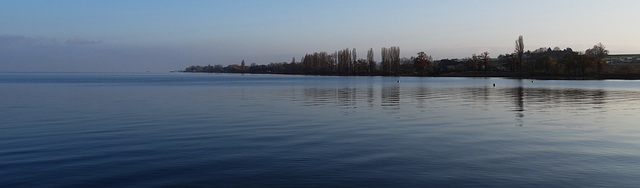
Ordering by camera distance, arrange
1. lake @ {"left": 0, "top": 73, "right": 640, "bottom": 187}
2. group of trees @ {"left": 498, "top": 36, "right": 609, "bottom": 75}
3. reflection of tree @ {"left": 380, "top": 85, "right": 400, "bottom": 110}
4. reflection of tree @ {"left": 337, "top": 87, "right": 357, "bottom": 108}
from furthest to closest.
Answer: group of trees @ {"left": 498, "top": 36, "right": 609, "bottom": 75}, reflection of tree @ {"left": 337, "top": 87, "right": 357, "bottom": 108}, reflection of tree @ {"left": 380, "top": 85, "right": 400, "bottom": 110}, lake @ {"left": 0, "top": 73, "right": 640, "bottom": 187}

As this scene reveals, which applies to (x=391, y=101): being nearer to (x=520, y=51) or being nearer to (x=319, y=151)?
(x=319, y=151)

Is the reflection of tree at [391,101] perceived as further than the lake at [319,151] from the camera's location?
Yes

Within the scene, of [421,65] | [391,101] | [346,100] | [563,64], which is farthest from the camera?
[421,65]

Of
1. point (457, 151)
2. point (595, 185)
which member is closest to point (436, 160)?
point (457, 151)

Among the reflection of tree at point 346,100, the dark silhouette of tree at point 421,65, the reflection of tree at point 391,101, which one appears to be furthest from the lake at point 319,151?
the dark silhouette of tree at point 421,65

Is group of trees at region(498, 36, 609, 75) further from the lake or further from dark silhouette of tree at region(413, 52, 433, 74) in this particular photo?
the lake

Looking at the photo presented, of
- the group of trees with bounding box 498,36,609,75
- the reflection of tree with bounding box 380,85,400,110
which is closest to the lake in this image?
the reflection of tree with bounding box 380,85,400,110

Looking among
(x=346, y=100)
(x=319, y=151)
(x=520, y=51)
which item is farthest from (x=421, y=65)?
(x=319, y=151)

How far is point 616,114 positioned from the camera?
79.5 feet

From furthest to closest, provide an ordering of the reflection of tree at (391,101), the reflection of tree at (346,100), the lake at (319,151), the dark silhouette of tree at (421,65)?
the dark silhouette of tree at (421,65)
the reflection of tree at (346,100)
the reflection of tree at (391,101)
the lake at (319,151)

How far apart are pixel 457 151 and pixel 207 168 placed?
252 inches

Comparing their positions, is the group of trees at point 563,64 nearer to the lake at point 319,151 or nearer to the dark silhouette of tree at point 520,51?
the dark silhouette of tree at point 520,51

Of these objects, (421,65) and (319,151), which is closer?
(319,151)

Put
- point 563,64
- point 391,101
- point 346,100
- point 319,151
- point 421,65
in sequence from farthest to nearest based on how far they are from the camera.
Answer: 1. point 421,65
2. point 563,64
3. point 346,100
4. point 391,101
5. point 319,151
